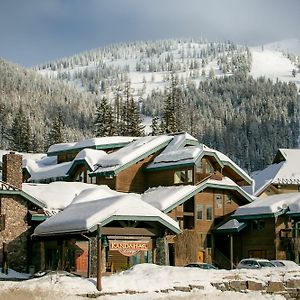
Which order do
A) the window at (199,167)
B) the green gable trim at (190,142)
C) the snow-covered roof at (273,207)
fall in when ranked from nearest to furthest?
the snow-covered roof at (273,207), the window at (199,167), the green gable trim at (190,142)

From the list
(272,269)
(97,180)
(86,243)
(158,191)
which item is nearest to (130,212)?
(86,243)

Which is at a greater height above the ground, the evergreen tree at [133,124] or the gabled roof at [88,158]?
the evergreen tree at [133,124]

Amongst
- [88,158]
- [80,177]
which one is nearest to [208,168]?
[88,158]

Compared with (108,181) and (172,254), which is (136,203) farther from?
(108,181)

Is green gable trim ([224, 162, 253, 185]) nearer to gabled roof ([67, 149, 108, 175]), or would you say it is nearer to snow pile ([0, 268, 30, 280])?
gabled roof ([67, 149, 108, 175])

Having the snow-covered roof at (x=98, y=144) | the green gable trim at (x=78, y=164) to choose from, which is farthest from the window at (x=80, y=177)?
the snow-covered roof at (x=98, y=144)

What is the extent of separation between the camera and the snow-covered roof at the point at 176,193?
51.7m

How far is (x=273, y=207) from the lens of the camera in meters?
52.9

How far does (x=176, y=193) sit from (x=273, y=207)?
7.42m

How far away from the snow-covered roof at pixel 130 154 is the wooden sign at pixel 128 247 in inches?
769

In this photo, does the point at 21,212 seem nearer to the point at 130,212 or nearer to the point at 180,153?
the point at 130,212

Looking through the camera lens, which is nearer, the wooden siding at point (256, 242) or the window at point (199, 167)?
the wooden siding at point (256, 242)

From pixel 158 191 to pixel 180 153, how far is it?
4306 millimetres

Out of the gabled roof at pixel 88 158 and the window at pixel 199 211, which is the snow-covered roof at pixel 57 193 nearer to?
the gabled roof at pixel 88 158
